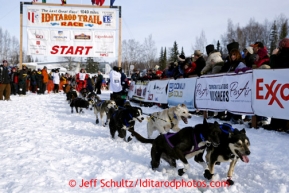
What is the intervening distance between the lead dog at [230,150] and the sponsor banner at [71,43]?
15895 mm

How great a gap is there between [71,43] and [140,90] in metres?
7.73

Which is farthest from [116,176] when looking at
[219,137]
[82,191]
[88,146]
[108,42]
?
[108,42]

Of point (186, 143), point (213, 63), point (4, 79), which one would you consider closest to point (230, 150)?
point (186, 143)

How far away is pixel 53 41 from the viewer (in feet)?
59.3

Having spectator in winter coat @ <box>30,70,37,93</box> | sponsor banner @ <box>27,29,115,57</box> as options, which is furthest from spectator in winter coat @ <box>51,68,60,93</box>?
sponsor banner @ <box>27,29,115,57</box>

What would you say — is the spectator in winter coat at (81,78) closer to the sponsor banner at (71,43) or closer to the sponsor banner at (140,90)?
the sponsor banner at (71,43)

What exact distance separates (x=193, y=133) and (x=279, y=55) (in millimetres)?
3394

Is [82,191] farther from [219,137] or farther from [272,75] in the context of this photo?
[272,75]

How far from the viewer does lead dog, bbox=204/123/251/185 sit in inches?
120

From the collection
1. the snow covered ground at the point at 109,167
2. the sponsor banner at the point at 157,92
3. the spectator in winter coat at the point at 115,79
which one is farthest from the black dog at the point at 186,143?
the sponsor banner at the point at 157,92

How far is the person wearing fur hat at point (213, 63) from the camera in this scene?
7.42m

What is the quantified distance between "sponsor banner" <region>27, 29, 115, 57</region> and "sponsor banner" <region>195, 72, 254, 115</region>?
11.7 meters

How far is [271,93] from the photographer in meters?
5.35

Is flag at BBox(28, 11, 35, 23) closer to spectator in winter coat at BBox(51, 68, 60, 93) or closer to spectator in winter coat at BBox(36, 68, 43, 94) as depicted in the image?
spectator in winter coat at BBox(36, 68, 43, 94)
